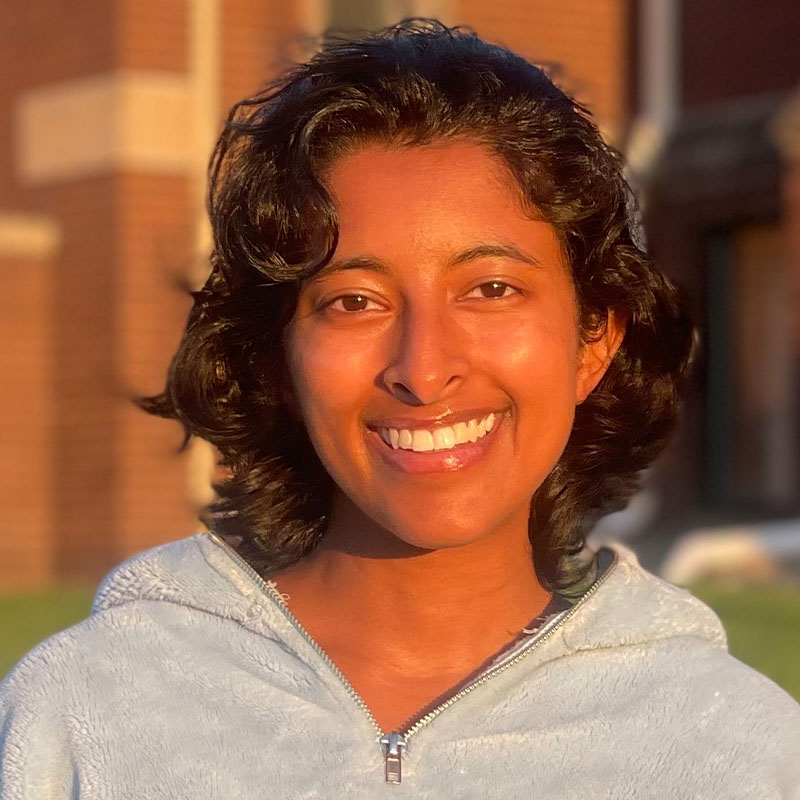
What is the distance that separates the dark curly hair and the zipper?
0.51 ft

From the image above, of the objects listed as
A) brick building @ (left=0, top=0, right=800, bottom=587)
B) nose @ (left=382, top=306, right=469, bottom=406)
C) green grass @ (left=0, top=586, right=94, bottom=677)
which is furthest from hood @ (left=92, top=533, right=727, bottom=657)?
brick building @ (left=0, top=0, right=800, bottom=587)

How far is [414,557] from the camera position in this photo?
9.00 feet

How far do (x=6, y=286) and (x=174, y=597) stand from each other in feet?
31.7

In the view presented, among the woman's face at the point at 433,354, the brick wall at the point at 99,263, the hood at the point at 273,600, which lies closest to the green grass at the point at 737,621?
the brick wall at the point at 99,263

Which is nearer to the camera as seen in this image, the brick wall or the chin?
the chin

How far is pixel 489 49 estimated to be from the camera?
9.20 ft

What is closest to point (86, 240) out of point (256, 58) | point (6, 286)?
point (6, 286)

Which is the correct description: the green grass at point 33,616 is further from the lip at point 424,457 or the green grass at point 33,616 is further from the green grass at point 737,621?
the lip at point 424,457

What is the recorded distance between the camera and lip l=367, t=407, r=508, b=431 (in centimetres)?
254

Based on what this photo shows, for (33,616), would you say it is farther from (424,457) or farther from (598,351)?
(424,457)

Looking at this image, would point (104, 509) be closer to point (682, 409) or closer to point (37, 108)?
point (37, 108)

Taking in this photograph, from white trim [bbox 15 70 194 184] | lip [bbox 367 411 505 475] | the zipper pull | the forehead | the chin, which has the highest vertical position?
the forehead

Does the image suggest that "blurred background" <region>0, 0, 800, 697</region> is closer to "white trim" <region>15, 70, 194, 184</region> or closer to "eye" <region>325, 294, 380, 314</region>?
"white trim" <region>15, 70, 194, 184</region>

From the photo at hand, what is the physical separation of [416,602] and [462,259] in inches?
19.8
